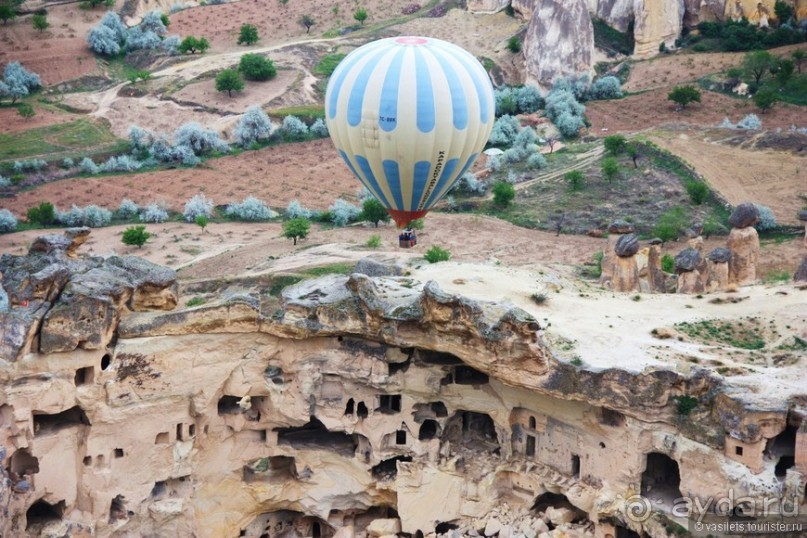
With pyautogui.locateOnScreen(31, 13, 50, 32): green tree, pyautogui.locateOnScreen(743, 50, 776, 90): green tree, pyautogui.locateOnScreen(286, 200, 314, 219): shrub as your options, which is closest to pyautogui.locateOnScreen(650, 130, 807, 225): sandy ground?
pyautogui.locateOnScreen(743, 50, 776, 90): green tree

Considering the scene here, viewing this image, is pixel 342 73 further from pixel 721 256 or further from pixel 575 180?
pixel 575 180

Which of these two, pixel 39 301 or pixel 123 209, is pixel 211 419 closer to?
pixel 39 301

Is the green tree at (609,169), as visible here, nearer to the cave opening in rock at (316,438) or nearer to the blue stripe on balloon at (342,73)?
the blue stripe on balloon at (342,73)

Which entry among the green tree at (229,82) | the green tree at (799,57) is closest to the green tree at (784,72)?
the green tree at (799,57)

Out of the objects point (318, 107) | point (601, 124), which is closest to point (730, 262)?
point (601, 124)

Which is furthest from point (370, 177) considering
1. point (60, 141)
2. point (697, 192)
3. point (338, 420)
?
point (60, 141)

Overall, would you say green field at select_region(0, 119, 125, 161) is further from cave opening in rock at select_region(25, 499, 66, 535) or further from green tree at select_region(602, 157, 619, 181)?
cave opening in rock at select_region(25, 499, 66, 535)
